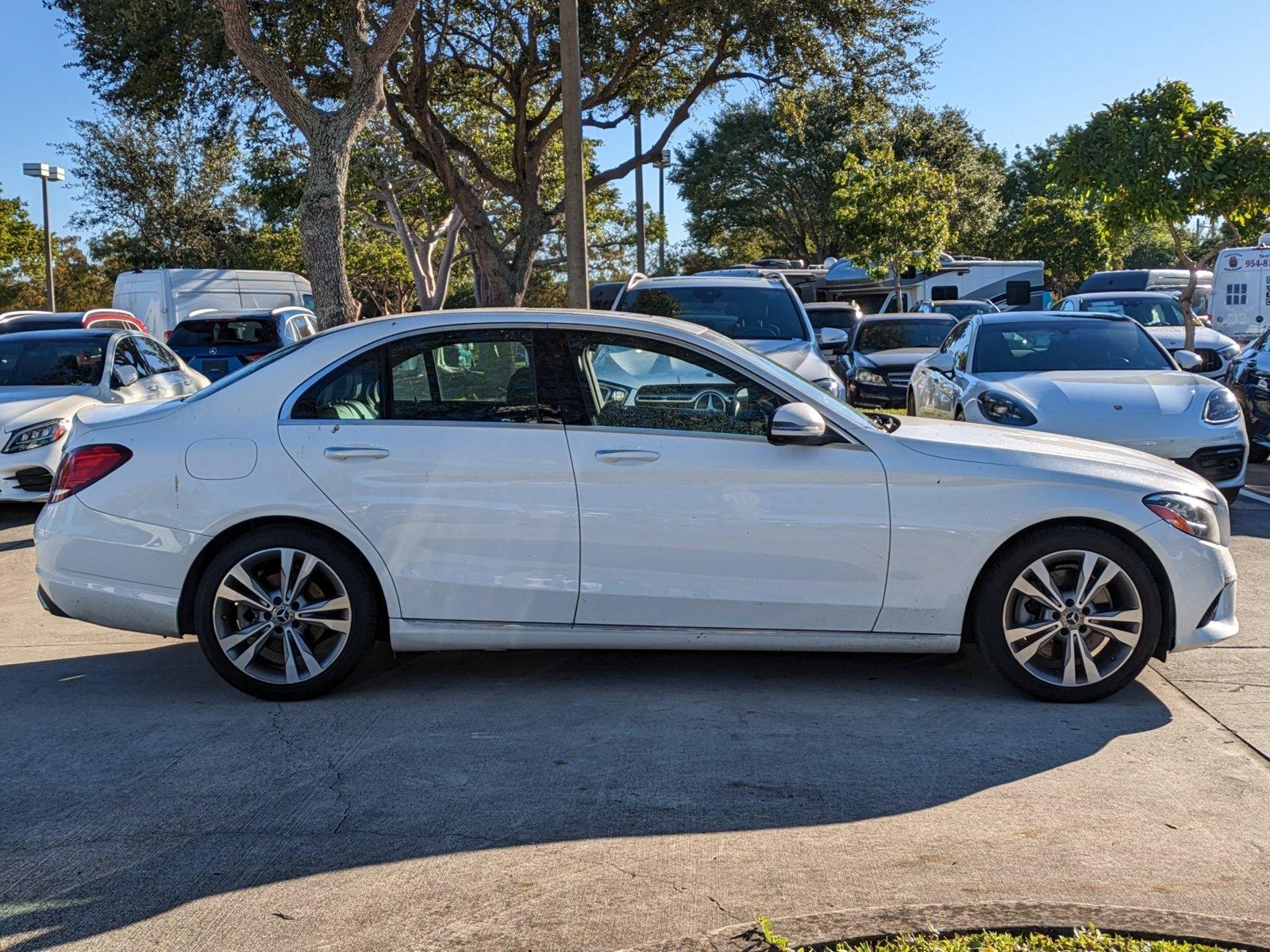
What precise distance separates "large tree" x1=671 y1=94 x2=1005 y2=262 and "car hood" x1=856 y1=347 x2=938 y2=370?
100 ft

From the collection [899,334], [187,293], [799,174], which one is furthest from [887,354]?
[799,174]

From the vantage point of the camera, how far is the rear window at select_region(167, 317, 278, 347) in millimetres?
18156

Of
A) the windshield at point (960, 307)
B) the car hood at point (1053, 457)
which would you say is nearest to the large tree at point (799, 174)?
the windshield at point (960, 307)

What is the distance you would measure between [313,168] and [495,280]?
9.58m

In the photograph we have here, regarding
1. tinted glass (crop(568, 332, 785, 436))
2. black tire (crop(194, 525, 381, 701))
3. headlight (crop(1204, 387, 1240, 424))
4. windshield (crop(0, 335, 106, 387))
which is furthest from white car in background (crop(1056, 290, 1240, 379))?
black tire (crop(194, 525, 381, 701))

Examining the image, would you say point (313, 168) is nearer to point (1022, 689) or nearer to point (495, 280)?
point (495, 280)

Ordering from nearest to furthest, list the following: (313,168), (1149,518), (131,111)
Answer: (1149,518) < (313,168) < (131,111)

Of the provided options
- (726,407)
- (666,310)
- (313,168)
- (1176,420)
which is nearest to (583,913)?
(726,407)

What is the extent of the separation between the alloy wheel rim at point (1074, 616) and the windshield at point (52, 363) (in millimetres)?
8991

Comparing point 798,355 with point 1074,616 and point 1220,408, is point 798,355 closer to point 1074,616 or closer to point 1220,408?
point 1220,408

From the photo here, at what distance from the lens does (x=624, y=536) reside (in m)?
5.26

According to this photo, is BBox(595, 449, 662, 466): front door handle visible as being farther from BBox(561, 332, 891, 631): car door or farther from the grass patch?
the grass patch

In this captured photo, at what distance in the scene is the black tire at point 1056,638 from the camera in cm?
525

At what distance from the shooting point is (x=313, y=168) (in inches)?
569
